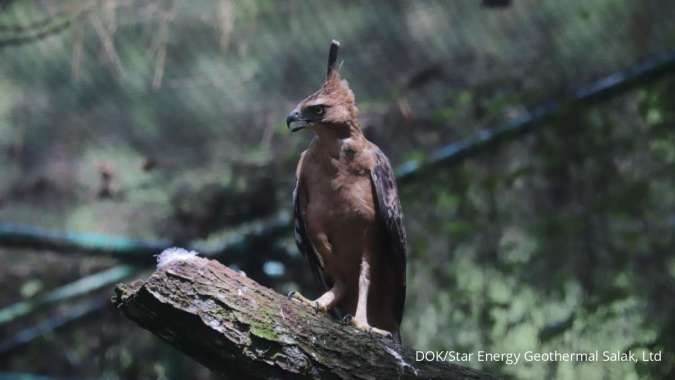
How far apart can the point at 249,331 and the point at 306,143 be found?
11.6 ft

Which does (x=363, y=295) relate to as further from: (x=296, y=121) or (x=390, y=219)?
(x=296, y=121)


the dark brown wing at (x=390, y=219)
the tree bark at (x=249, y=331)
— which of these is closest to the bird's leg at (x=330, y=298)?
the dark brown wing at (x=390, y=219)

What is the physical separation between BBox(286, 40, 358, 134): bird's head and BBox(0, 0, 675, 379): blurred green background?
139 centimetres

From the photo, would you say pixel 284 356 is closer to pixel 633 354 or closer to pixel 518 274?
pixel 633 354

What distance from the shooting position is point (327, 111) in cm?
418

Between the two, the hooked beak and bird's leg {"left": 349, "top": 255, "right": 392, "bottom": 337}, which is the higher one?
the hooked beak

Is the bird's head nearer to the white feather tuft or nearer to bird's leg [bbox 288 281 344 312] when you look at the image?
bird's leg [bbox 288 281 344 312]

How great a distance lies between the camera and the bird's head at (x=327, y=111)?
4.15 m

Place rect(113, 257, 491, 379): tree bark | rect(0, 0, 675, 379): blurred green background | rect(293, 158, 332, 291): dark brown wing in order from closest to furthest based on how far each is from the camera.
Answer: rect(113, 257, 491, 379): tree bark < rect(293, 158, 332, 291): dark brown wing < rect(0, 0, 675, 379): blurred green background

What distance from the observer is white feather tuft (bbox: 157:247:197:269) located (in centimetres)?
287

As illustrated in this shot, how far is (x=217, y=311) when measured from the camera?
2.86 meters

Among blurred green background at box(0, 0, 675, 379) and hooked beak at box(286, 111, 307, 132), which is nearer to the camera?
hooked beak at box(286, 111, 307, 132)

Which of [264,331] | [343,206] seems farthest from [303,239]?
[264,331]

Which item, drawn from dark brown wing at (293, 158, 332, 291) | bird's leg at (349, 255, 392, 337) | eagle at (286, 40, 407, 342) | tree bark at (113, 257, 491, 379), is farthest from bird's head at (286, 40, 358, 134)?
tree bark at (113, 257, 491, 379)
